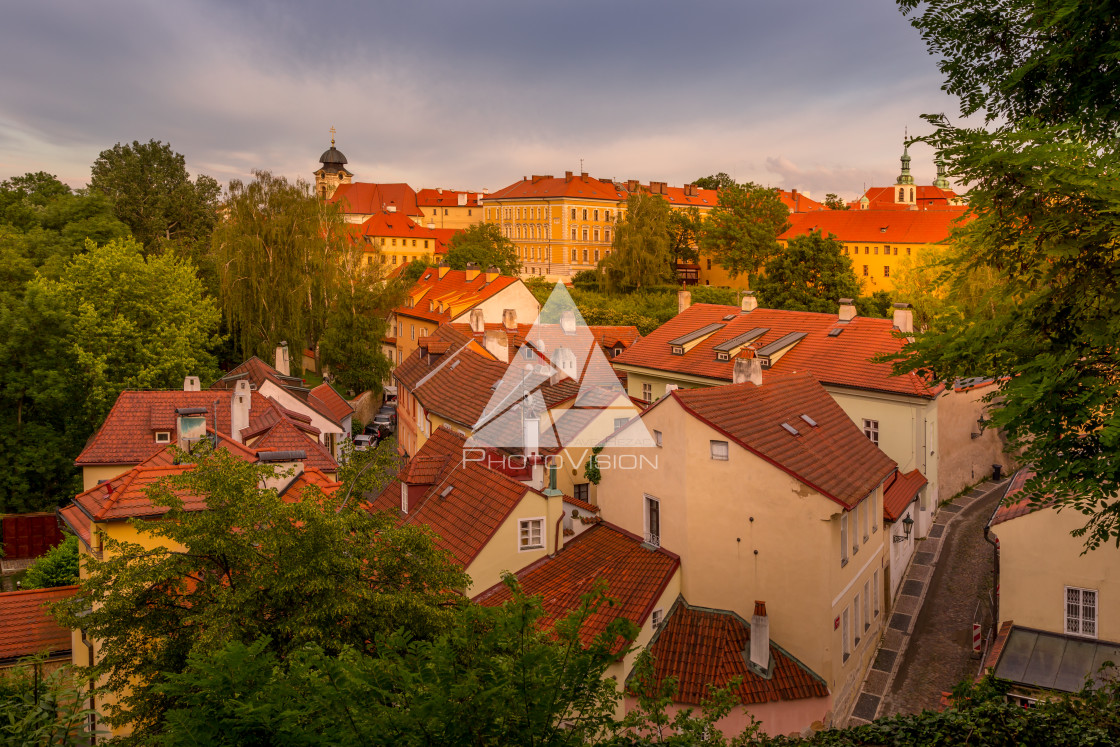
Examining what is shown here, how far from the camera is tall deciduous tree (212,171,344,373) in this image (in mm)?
44656

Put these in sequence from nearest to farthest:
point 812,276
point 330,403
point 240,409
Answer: point 240,409
point 330,403
point 812,276

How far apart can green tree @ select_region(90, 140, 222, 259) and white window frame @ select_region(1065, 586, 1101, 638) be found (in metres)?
53.0

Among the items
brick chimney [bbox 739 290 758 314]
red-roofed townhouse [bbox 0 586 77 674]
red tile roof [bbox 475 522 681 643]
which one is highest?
brick chimney [bbox 739 290 758 314]

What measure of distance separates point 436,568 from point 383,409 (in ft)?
128

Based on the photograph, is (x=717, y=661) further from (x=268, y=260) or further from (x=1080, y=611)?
(x=268, y=260)

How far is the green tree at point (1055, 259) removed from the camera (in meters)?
8.90

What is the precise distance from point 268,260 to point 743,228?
4234cm

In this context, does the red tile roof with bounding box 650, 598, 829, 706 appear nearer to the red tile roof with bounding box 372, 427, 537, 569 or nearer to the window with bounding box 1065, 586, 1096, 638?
the red tile roof with bounding box 372, 427, 537, 569

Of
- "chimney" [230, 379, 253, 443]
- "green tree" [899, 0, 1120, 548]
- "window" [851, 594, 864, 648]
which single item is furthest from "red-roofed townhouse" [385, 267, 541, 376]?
"green tree" [899, 0, 1120, 548]

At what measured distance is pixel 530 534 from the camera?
19.7 m

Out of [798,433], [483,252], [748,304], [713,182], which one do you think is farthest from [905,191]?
[798,433]

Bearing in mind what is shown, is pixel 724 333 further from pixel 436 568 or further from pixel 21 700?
pixel 21 700

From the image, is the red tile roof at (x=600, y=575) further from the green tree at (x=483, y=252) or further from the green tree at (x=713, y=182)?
the green tree at (x=713, y=182)

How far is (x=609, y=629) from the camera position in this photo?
7328 millimetres
